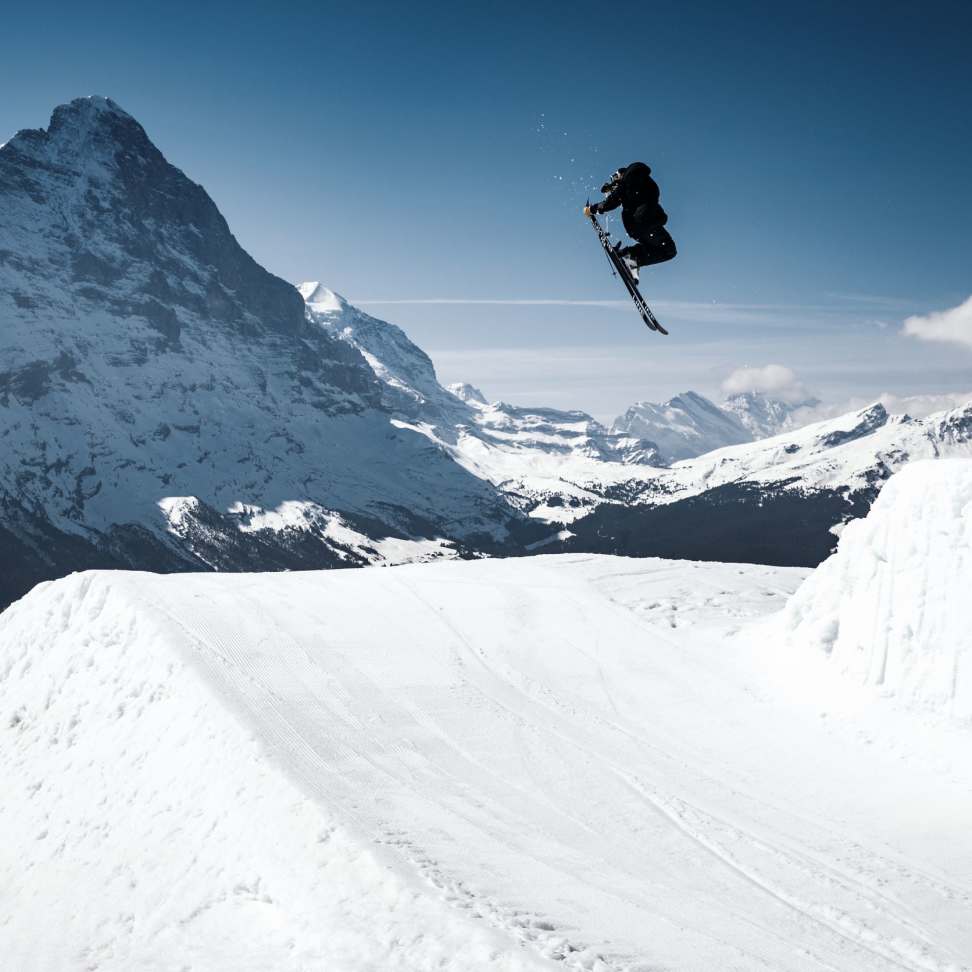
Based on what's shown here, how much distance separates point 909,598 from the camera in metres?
19.9

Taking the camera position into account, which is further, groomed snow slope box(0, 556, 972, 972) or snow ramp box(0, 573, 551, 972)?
groomed snow slope box(0, 556, 972, 972)

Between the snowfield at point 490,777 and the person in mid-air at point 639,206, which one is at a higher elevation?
the person in mid-air at point 639,206

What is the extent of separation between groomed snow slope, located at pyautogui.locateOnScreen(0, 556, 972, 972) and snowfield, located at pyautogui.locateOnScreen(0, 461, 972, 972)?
6 centimetres

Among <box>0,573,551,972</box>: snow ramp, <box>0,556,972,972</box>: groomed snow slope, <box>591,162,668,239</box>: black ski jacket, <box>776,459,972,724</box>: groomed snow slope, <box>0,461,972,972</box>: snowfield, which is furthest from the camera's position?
<box>776,459,972,724</box>: groomed snow slope

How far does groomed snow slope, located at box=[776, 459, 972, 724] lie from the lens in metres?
18.4

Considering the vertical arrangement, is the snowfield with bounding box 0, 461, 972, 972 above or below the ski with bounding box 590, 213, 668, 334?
below

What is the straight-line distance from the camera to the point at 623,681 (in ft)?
75.9

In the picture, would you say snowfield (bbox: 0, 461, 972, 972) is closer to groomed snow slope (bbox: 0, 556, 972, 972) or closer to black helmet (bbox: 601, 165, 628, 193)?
groomed snow slope (bbox: 0, 556, 972, 972)

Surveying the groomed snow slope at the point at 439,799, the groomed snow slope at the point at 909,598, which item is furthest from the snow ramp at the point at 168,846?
the groomed snow slope at the point at 909,598

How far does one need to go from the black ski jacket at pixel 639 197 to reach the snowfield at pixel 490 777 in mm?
11772

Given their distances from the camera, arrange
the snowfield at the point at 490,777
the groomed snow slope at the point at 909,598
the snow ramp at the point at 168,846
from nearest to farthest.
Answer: the snow ramp at the point at 168,846
the snowfield at the point at 490,777
the groomed snow slope at the point at 909,598

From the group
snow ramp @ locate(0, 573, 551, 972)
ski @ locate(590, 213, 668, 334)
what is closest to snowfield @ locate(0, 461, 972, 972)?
snow ramp @ locate(0, 573, 551, 972)

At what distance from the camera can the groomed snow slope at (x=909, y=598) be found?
18375 mm

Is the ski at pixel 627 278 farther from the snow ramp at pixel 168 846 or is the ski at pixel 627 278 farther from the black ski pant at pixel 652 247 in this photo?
the snow ramp at pixel 168 846
